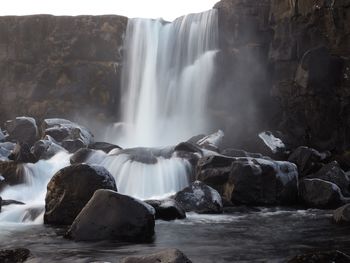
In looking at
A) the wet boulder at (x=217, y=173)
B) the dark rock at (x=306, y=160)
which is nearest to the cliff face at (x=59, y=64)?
the dark rock at (x=306, y=160)

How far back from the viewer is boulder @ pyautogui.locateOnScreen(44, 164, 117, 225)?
448 inches

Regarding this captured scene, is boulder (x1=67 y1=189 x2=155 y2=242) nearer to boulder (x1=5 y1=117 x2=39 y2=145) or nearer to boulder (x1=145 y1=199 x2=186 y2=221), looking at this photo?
boulder (x1=145 y1=199 x2=186 y2=221)

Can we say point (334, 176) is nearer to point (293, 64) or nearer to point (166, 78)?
point (293, 64)

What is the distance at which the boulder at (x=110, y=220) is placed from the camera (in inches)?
366

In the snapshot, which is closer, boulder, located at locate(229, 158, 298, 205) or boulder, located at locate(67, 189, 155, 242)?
boulder, located at locate(67, 189, 155, 242)

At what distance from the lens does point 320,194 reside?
46.8 feet

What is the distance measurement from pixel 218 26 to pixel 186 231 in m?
19.9

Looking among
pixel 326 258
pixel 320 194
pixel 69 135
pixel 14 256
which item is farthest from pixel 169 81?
pixel 326 258

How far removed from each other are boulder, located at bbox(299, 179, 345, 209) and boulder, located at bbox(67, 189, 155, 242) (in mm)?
6731

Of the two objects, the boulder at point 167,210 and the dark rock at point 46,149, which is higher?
the dark rock at point 46,149

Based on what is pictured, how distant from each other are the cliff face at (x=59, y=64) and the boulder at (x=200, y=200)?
720 inches

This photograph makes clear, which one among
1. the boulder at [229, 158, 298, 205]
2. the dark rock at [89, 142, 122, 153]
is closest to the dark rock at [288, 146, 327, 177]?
the boulder at [229, 158, 298, 205]

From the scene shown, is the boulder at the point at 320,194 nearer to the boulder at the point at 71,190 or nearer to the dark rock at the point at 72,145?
the boulder at the point at 71,190

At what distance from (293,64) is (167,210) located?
49.2 ft
